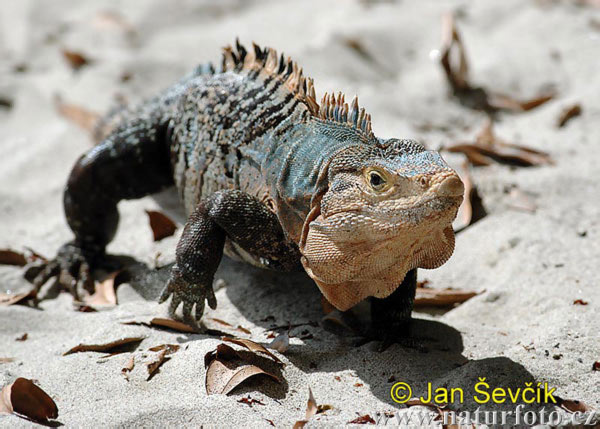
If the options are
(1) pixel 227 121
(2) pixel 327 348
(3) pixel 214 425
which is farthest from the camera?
(1) pixel 227 121

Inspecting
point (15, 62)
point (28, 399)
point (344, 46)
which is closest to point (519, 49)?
point (344, 46)

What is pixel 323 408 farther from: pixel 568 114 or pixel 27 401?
pixel 568 114

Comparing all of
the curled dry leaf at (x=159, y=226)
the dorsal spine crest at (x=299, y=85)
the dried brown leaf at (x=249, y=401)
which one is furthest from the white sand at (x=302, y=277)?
the dorsal spine crest at (x=299, y=85)

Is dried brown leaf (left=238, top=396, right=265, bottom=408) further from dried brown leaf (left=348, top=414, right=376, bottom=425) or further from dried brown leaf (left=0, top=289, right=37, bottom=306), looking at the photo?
dried brown leaf (left=0, top=289, right=37, bottom=306)

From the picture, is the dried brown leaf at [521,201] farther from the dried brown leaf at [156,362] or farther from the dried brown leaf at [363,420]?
the dried brown leaf at [156,362]

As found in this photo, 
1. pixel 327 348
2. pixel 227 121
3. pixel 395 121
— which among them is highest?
pixel 395 121

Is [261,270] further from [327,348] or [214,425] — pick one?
[214,425]

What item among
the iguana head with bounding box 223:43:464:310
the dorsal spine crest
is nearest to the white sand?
the iguana head with bounding box 223:43:464:310
